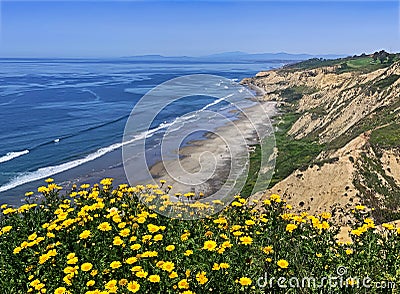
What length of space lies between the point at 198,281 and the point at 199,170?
33.4 metres

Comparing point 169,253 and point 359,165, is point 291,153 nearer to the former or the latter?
point 359,165

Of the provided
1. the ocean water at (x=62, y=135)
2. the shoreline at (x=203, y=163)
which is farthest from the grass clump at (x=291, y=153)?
the ocean water at (x=62, y=135)

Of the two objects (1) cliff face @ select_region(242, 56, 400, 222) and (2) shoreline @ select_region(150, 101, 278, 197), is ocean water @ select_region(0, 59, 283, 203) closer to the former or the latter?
(2) shoreline @ select_region(150, 101, 278, 197)

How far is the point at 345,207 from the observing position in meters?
20.9

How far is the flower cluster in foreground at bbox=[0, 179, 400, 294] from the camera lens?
457 cm

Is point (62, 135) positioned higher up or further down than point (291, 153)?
further down

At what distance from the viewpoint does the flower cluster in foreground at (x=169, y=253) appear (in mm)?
4574

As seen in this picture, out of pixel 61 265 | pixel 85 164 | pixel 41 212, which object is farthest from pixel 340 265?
pixel 85 164

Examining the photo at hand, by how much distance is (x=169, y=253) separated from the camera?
5.22 meters

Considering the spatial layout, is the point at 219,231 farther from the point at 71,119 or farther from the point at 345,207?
the point at 71,119

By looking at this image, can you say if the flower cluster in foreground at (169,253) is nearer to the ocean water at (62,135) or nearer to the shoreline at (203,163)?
the shoreline at (203,163)

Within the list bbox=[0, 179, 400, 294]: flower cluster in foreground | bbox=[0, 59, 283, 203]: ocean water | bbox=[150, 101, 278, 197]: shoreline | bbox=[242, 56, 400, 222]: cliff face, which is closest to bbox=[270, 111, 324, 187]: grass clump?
bbox=[242, 56, 400, 222]: cliff face

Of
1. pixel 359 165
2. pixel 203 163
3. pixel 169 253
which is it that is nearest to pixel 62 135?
pixel 203 163

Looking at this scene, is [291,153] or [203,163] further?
[203,163]
